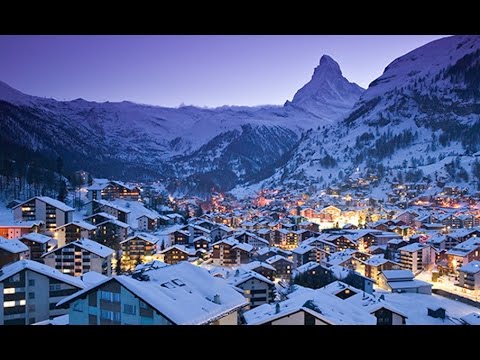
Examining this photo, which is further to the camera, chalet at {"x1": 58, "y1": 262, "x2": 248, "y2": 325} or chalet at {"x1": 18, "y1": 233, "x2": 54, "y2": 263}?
chalet at {"x1": 18, "y1": 233, "x2": 54, "y2": 263}

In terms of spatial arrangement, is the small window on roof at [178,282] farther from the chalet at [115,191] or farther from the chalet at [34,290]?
the chalet at [115,191]

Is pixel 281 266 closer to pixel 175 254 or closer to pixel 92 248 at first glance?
pixel 175 254

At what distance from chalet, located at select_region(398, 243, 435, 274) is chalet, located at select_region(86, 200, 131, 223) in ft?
31.3

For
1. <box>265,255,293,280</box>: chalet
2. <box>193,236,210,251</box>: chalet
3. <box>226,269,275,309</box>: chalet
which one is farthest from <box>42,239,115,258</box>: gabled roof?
<box>193,236,210,251</box>: chalet

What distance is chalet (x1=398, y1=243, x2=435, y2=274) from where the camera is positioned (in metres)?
12.6

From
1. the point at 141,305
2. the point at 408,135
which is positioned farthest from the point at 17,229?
the point at 408,135

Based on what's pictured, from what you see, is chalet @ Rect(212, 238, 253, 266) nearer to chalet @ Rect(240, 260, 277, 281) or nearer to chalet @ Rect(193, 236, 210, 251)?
chalet @ Rect(193, 236, 210, 251)

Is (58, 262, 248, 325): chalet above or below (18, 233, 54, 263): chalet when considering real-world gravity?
above

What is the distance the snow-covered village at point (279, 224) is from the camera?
4.27 metres

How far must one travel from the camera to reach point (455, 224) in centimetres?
1878

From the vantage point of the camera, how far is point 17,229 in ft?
42.0
